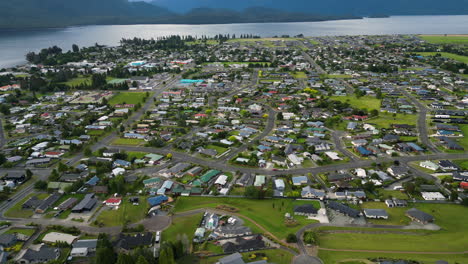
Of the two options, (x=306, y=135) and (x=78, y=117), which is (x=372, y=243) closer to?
(x=306, y=135)

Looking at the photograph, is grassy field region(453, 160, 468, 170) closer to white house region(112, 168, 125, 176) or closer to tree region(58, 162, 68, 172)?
white house region(112, 168, 125, 176)

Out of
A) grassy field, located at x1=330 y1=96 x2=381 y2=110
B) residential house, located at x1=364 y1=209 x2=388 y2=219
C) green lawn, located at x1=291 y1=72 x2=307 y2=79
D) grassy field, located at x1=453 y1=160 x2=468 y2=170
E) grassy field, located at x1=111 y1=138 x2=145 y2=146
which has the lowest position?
residential house, located at x1=364 y1=209 x2=388 y2=219

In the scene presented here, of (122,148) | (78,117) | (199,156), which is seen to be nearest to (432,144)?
(199,156)

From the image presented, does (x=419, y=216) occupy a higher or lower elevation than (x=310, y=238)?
higher

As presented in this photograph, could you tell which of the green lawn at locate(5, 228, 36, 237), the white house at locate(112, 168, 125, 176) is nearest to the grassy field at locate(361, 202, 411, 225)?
the white house at locate(112, 168, 125, 176)

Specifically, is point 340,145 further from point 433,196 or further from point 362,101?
point 362,101

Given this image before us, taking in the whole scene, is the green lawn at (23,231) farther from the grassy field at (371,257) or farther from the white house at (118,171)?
the grassy field at (371,257)

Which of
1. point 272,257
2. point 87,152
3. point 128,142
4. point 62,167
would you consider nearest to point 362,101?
point 128,142
